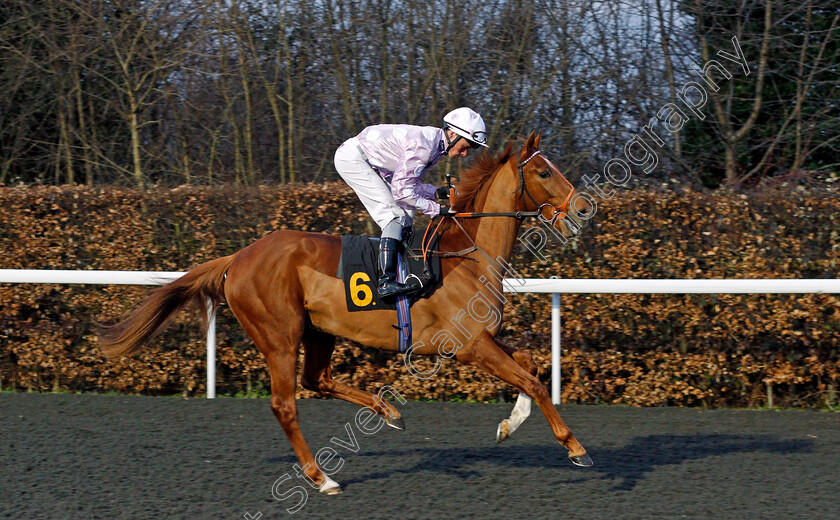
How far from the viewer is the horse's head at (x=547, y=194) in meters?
4.04

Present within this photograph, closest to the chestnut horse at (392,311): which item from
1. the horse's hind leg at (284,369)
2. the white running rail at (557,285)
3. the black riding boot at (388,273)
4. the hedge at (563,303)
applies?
the horse's hind leg at (284,369)

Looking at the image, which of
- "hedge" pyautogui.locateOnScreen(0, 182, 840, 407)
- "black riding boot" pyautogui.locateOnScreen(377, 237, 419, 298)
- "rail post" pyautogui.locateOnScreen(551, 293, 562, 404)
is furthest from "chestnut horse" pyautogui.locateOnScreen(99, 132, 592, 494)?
"hedge" pyautogui.locateOnScreen(0, 182, 840, 407)

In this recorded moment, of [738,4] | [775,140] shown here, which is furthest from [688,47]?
[775,140]

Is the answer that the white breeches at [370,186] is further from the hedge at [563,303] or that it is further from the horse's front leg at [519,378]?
the hedge at [563,303]

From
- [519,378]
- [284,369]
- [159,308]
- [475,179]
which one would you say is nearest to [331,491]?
[284,369]

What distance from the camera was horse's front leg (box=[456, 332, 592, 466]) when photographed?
12.8 ft

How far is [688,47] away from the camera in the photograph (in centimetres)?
870

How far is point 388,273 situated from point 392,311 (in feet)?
0.69

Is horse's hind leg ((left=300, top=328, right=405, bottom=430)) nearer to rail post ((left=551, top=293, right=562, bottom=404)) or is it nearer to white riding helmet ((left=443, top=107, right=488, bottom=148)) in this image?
white riding helmet ((left=443, top=107, right=488, bottom=148))

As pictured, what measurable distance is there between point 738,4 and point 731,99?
981mm

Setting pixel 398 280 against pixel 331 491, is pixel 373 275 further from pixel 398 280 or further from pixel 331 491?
pixel 331 491

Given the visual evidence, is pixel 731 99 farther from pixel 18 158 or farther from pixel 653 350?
pixel 18 158

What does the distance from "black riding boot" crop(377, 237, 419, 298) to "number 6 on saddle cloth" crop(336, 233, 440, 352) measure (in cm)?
3

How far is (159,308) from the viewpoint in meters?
4.61
